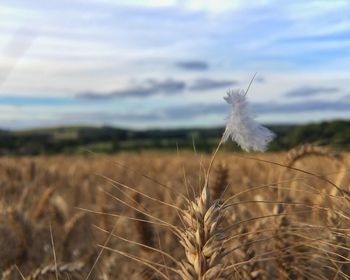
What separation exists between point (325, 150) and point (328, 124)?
0.11 metres

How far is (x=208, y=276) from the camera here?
3.58 feet

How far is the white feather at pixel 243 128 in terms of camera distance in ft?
3.64

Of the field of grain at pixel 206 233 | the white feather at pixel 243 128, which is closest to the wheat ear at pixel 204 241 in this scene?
the field of grain at pixel 206 233

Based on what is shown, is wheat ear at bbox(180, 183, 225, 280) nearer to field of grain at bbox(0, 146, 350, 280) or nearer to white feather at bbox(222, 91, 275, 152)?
field of grain at bbox(0, 146, 350, 280)

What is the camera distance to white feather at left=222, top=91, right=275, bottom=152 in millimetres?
1109

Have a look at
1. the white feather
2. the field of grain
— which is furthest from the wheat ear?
the white feather

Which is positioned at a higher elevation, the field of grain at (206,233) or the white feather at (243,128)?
the white feather at (243,128)

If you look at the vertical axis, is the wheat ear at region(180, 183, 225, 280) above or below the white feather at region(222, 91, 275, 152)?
below

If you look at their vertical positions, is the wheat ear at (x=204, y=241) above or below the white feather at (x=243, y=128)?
below

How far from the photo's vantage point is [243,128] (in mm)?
1130

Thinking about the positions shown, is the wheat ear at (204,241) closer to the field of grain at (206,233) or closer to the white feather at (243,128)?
the field of grain at (206,233)

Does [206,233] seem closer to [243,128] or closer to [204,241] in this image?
[204,241]

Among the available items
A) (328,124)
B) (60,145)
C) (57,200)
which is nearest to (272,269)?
(328,124)

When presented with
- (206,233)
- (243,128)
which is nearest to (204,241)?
(206,233)
